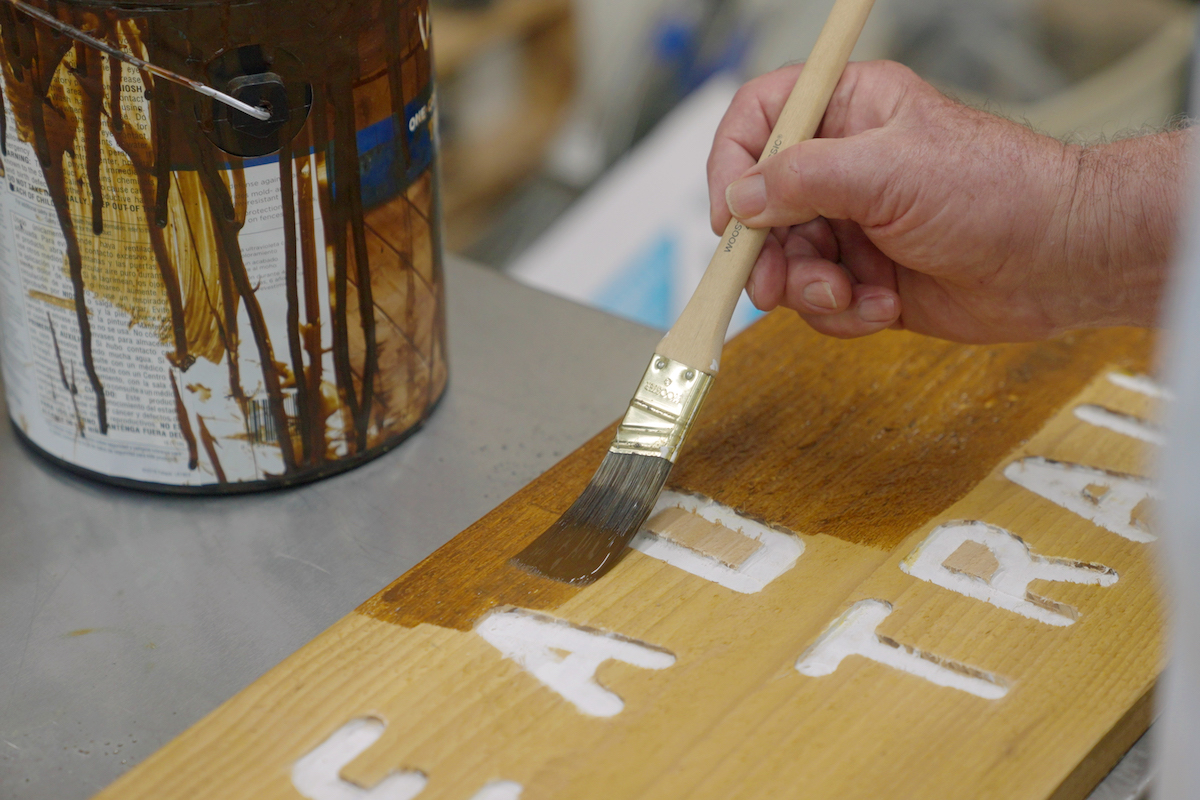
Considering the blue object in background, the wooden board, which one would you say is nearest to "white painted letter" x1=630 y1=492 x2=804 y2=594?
the wooden board

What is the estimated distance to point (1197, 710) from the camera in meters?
0.32

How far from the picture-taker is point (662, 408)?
659 millimetres

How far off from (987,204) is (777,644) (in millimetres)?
296

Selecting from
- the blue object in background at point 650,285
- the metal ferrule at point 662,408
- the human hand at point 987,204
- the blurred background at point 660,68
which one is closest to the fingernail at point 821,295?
the human hand at point 987,204

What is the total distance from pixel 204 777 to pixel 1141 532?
1.76ft

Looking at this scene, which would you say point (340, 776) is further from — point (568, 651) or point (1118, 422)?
point (1118, 422)

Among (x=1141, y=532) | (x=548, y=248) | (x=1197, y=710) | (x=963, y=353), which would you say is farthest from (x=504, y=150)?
(x=1197, y=710)

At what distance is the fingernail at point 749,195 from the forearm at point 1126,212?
0.18 metres

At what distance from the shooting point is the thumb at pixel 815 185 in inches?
25.8

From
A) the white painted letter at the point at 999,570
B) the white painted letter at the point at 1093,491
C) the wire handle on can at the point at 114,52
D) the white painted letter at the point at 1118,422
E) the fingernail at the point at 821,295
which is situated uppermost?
the wire handle on can at the point at 114,52

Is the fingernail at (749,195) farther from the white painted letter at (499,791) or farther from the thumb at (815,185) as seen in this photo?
the white painted letter at (499,791)

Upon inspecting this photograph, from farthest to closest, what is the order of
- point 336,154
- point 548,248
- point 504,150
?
point 504,150, point 548,248, point 336,154

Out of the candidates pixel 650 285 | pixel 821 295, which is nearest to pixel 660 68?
pixel 650 285

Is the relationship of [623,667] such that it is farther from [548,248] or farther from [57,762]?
[548,248]
